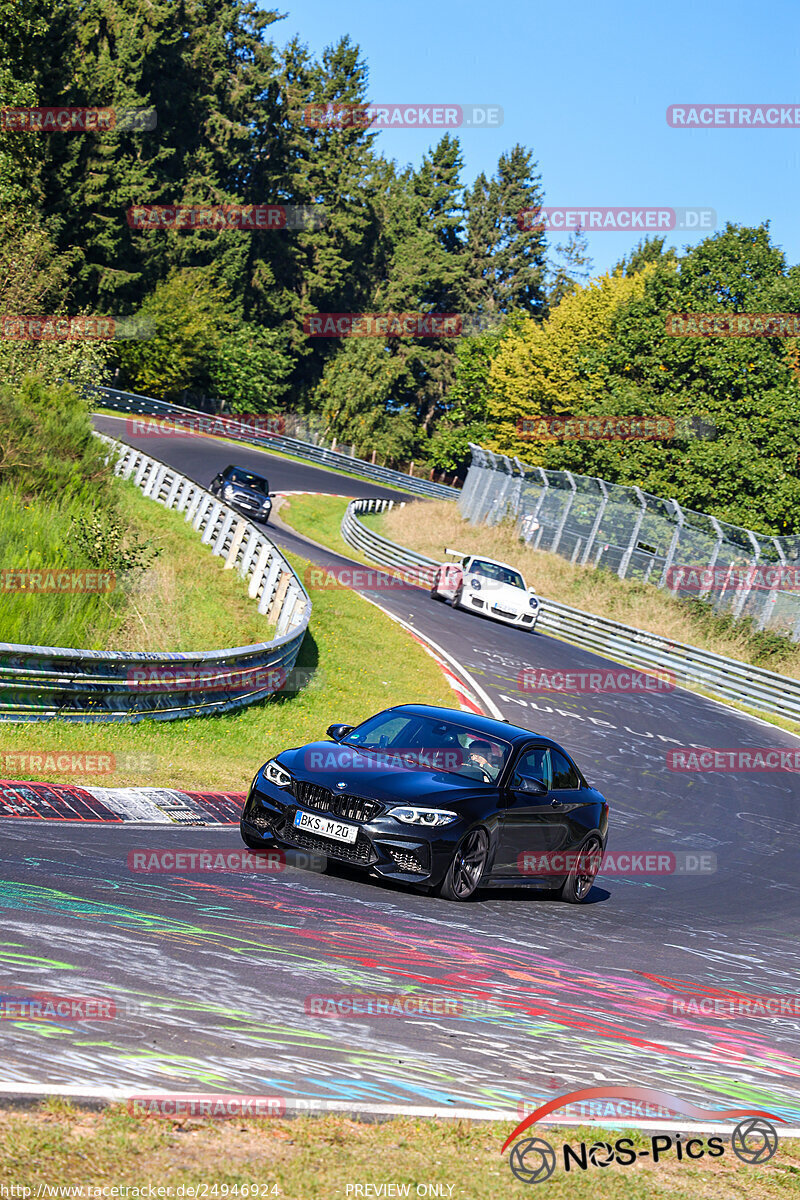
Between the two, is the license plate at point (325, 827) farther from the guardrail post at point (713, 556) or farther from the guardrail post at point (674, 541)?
the guardrail post at point (674, 541)

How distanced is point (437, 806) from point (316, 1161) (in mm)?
4937

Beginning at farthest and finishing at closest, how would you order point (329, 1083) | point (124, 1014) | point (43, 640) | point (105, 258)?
point (105, 258), point (43, 640), point (124, 1014), point (329, 1083)

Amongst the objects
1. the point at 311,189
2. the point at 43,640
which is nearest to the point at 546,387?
the point at 311,189

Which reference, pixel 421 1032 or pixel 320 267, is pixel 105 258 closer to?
pixel 320 267

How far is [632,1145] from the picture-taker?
16.3 feet

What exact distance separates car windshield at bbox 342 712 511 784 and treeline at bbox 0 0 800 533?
22.0m

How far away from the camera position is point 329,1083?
4.98 meters

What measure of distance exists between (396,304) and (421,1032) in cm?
9228
